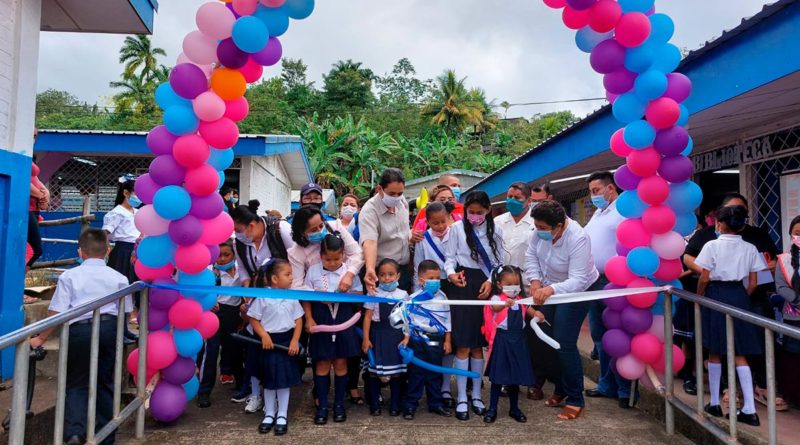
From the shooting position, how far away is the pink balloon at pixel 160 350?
11.9ft

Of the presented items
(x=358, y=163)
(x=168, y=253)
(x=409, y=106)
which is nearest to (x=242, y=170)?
(x=168, y=253)

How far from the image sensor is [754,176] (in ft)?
19.1

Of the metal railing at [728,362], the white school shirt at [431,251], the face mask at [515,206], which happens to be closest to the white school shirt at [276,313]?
the white school shirt at [431,251]

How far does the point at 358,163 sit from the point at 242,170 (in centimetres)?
1657

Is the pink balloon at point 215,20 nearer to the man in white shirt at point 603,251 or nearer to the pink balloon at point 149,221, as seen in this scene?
the pink balloon at point 149,221

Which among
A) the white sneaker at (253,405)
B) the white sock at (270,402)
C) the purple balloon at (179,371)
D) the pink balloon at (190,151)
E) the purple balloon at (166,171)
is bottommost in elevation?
the white sneaker at (253,405)

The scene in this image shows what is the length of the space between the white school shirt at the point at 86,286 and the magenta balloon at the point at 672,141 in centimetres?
360

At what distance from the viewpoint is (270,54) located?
3.81 meters

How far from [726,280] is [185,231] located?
358 cm

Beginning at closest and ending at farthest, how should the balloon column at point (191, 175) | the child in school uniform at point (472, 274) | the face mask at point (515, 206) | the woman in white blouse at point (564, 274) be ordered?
the balloon column at point (191, 175)
the woman in white blouse at point (564, 274)
the child in school uniform at point (472, 274)
the face mask at point (515, 206)

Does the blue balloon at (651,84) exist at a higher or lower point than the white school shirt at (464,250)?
higher

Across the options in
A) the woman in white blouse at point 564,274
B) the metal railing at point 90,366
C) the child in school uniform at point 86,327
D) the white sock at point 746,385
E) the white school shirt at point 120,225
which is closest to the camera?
the metal railing at point 90,366

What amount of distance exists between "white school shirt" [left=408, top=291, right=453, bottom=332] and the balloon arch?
1.19 m

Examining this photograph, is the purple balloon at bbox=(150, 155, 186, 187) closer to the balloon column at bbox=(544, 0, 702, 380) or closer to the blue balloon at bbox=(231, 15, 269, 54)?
the blue balloon at bbox=(231, 15, 269, 54)
